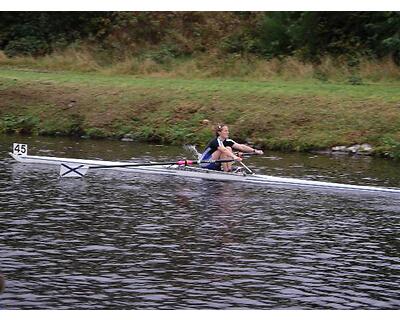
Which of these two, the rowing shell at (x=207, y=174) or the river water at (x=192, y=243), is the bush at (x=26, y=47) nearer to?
the rowing shell at (x=207, y=174)

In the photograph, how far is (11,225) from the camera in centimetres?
1694

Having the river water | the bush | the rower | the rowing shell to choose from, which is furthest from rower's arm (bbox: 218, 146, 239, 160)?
the bush

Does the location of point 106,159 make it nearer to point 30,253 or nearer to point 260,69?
point 30,253

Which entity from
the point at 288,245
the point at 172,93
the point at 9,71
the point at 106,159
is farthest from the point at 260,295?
the point at 9,71

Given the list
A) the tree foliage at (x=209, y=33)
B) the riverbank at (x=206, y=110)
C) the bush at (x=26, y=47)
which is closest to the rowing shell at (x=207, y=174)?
the riverbank at (x=206, y=110)

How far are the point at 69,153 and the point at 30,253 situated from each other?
14.2 meters

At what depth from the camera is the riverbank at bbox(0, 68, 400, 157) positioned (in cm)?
3180

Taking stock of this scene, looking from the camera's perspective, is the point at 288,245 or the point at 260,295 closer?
the point at 260,295

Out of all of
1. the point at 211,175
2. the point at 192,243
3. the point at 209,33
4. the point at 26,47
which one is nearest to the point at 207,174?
the point at 211,175

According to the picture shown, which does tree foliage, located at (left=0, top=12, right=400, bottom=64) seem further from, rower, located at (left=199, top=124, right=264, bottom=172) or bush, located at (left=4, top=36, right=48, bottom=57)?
rower, located at (left=199, top=124, right=264, bottom=172)

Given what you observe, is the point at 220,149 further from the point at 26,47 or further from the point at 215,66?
the point at 26,47

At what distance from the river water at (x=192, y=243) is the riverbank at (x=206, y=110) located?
6706 mm

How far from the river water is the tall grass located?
1499 cm

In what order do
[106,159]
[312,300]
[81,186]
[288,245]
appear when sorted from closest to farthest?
[312,300] < [288,245] < [81,186] < [106,159]
